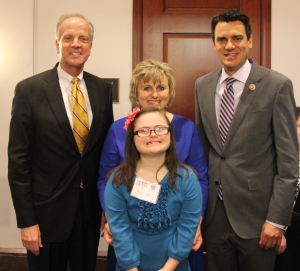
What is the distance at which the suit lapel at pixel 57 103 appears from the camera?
1752mm

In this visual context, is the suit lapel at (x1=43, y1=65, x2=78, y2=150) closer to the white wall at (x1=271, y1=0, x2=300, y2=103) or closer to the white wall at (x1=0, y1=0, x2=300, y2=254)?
the white wall at (x1=0, y1=0, x2=300, y2=254)

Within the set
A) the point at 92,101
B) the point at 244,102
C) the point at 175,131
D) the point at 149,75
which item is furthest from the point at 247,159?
the point at 92,101

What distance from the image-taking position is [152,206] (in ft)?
5.01

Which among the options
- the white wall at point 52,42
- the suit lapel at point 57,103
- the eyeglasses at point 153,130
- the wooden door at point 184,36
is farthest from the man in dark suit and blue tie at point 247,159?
the white wall at point 52,42

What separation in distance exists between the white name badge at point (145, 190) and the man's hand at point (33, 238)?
1.86ft

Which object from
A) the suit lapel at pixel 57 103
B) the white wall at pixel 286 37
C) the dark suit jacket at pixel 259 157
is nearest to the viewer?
the dark suit jacket at pixel 259 157

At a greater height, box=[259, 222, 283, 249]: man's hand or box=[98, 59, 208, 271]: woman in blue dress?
box=[98, 59, 208, 271]: woman in blue dress

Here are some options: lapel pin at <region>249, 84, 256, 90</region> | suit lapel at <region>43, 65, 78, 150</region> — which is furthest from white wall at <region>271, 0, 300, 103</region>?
suit lapel at <region>43, 65, 78, 150</region>

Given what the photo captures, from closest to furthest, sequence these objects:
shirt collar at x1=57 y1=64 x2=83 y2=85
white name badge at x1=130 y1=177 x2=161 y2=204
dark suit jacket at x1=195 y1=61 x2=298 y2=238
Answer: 1. white name badge at x1=130 y1=177 x2=161 y2=204
2. dark suit jacket at x1=195 y1=61 x2=298 y2=238
3. shirt collar at x1=57 y1=64 x2=83 y2=85

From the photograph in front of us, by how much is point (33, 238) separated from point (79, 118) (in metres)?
0.64

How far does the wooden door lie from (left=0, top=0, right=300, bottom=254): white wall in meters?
0.10

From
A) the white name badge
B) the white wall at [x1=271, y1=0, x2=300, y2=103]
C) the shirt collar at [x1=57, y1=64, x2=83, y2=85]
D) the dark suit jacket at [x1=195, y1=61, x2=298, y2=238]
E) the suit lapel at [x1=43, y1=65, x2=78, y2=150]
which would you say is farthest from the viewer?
the white wall at [x1=271, y1=0, x2=300, y2=103]

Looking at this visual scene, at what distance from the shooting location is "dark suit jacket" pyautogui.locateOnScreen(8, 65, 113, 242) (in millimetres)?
1721

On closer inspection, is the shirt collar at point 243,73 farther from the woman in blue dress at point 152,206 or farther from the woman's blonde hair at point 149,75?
the woman in blue dress at point 152,206
